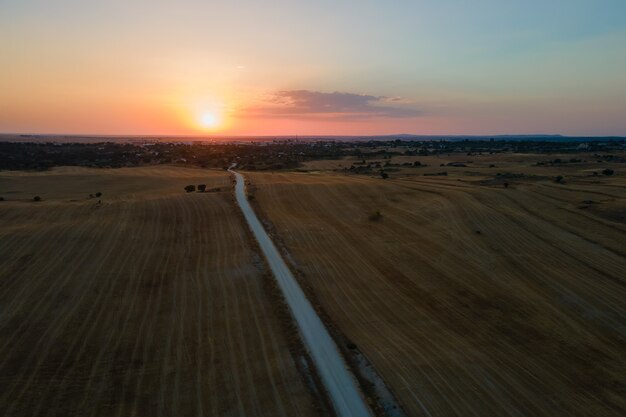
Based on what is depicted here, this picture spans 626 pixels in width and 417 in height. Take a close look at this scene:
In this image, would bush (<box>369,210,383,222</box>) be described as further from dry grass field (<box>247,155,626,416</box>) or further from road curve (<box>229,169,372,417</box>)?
road curve (<box>229,169,372,417</box>)

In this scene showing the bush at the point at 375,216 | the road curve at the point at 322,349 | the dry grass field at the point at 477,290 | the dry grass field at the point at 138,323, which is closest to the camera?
the road curve at the point at 322,349

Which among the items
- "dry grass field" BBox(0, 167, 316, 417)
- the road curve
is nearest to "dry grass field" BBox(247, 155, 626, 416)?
the road curve

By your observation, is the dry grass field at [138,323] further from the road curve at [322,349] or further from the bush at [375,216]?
the bush at [375,216]

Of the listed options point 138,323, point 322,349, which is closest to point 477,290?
point 322,349

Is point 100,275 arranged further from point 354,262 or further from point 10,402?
point 354,262

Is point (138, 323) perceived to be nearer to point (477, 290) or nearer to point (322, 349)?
point (322, 349)

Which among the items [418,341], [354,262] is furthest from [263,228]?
[418,341]

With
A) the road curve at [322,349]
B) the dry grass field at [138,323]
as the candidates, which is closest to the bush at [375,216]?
the dry grass field at [138,323]
